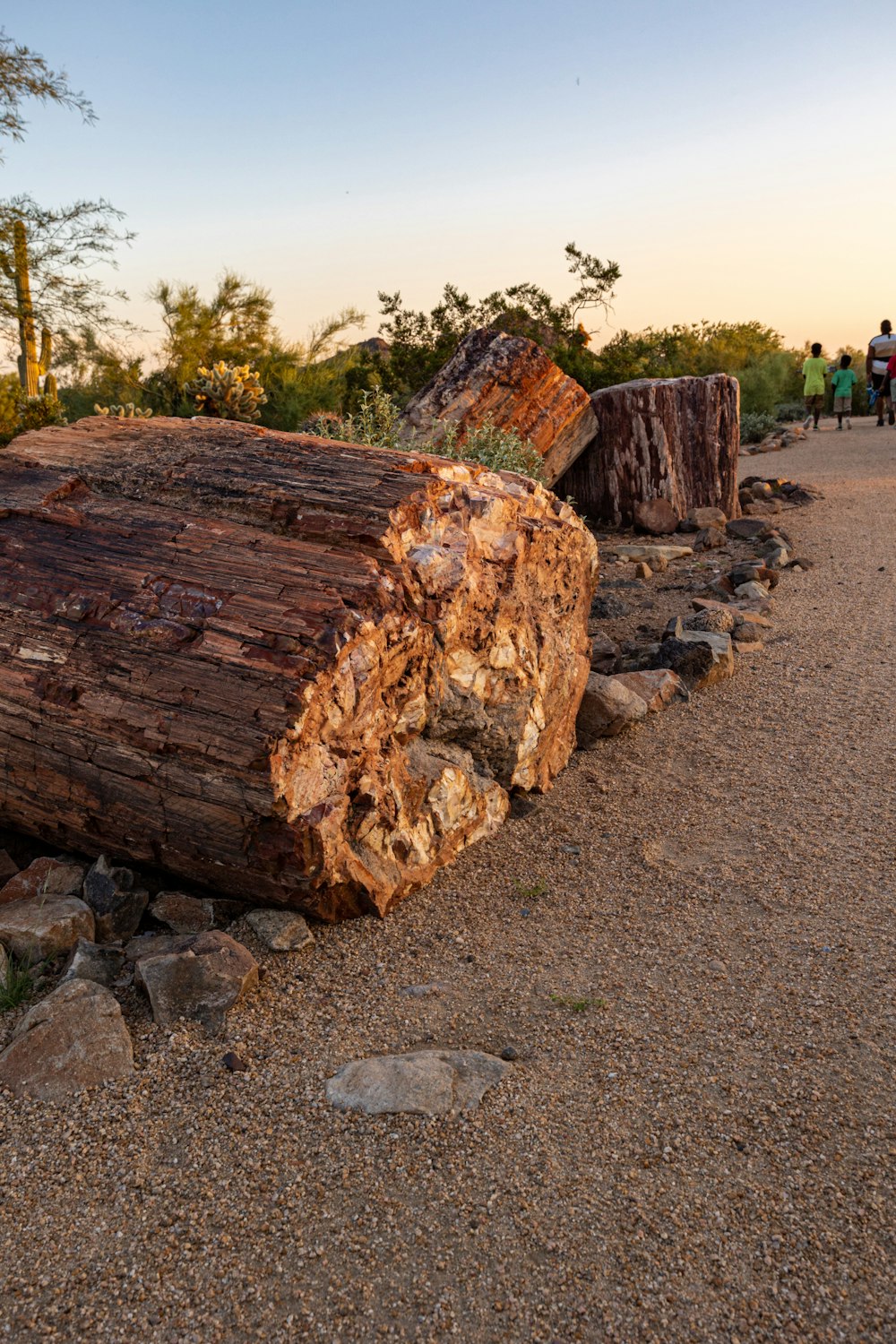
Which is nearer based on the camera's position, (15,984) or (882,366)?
(15,984)

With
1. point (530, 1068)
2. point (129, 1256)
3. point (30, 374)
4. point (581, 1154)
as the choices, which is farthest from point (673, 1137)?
point (30, 374)

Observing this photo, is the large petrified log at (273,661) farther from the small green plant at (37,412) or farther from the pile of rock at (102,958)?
the small green plant at (37,412)

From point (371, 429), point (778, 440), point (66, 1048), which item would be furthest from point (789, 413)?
point (66, 1048)

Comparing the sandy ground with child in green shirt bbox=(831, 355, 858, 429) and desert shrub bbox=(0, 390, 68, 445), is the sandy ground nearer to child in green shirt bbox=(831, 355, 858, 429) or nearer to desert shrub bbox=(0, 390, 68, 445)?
desert shrub bbox=(0, 390, 68, 445)

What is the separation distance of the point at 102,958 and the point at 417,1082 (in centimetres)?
110

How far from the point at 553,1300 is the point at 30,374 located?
50.6 ft

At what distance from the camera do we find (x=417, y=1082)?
2.52 m

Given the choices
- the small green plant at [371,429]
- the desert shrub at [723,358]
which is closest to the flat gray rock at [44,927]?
the small green plant at [371,429]

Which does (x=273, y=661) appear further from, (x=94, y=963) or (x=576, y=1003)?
(x=576, y=1003)

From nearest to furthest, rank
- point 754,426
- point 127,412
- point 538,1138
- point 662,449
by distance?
point 538,1138
point 662,449
point 127,412
point 754,426

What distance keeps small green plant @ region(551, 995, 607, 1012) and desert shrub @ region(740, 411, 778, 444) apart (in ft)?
49.5

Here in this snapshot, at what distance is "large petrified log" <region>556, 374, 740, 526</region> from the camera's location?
8.65 m

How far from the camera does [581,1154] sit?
2.35m

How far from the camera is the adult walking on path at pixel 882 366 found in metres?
16.7
